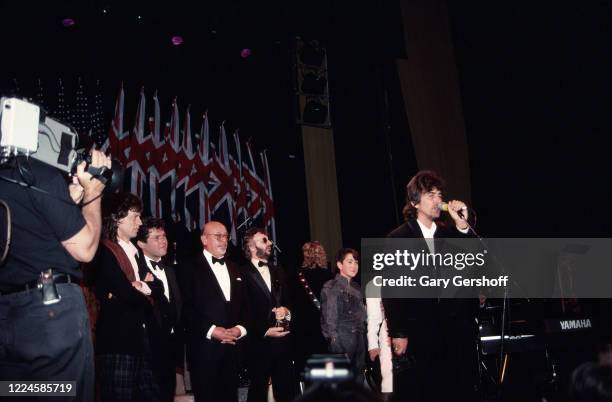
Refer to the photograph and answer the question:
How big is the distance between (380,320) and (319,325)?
3.47 feet

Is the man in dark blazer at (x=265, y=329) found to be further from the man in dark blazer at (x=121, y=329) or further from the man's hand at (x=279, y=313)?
the man in dark blazer at (x=121, y=329)

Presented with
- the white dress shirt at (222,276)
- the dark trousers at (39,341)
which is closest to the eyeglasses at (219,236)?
the white dress shirt at (222,276)

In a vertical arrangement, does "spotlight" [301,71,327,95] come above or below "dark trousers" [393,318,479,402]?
above

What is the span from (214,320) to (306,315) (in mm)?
2413

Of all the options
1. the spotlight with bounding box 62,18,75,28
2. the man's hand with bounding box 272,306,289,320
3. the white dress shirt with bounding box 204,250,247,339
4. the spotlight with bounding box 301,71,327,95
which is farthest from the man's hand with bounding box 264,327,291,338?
the spotlight with bounding box 62,18,75,28

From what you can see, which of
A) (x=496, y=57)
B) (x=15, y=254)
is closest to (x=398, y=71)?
(x=496, y=57)

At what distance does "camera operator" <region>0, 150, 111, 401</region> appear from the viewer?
8.59 ft

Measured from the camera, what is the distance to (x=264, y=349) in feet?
20.7

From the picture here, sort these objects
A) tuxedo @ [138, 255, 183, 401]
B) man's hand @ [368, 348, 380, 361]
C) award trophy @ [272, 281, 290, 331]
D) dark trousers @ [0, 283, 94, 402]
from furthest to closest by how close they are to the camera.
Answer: man's hand @ [368, 348, 380, 361] < award trophy @ [272, 281, 290, 331] < tuxedo @ [138, 255, 183, 401] < dark trousers @ [0, 283, 94, 402]

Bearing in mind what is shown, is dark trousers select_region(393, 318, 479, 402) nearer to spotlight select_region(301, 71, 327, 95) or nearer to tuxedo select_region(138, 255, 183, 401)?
tuxedo select_region(138, 255, 183, 401)

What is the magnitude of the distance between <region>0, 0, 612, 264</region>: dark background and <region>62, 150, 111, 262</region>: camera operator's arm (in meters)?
5.42

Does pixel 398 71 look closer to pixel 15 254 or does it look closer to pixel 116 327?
pixel 116 327

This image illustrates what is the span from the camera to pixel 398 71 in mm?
10336

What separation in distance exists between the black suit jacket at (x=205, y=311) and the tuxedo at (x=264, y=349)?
1.27ft
